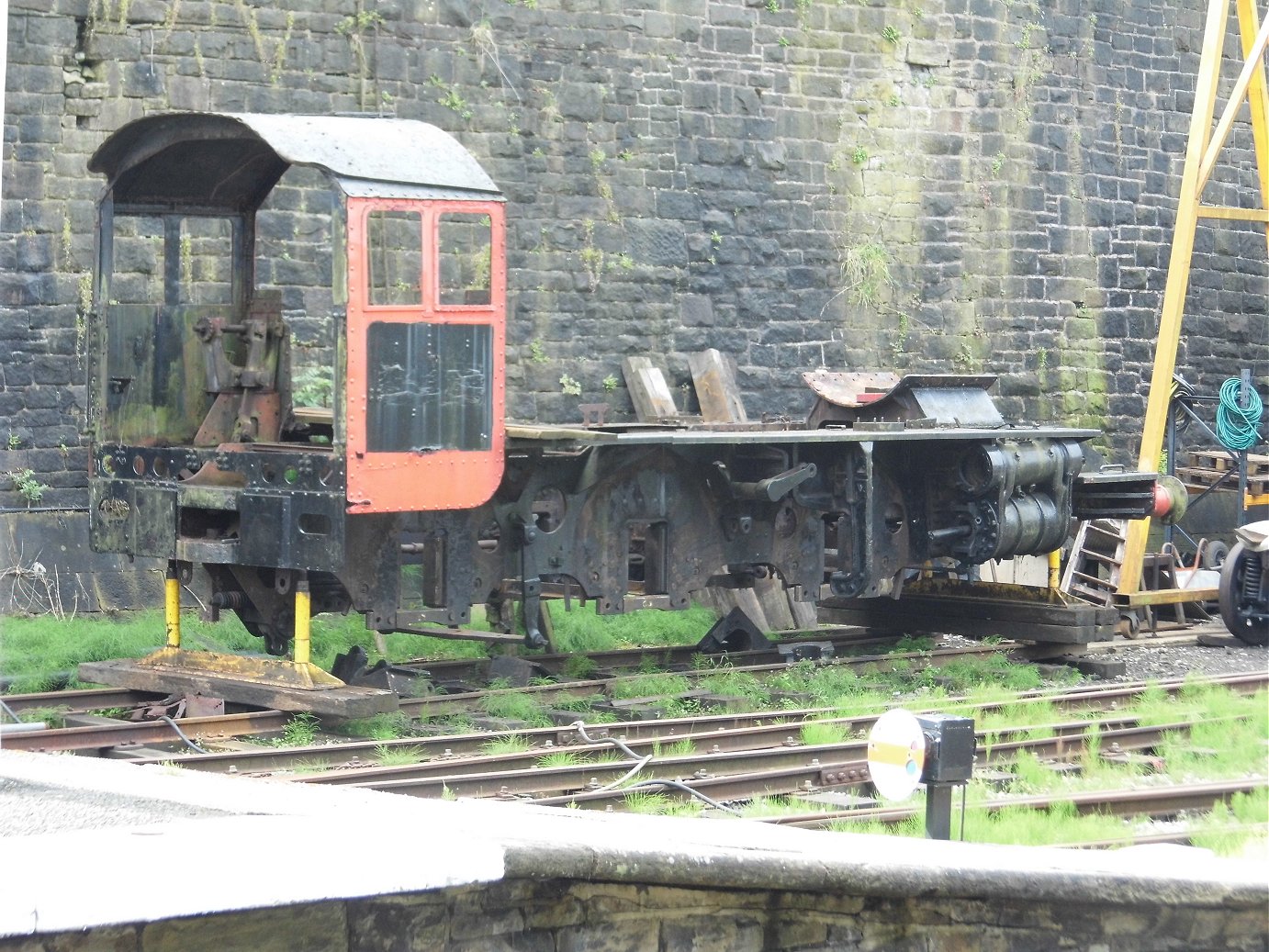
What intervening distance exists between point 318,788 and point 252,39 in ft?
33.8

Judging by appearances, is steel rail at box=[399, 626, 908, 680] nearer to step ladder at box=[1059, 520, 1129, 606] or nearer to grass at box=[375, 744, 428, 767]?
step ladder at box=[1059, 520, 1129, 606]

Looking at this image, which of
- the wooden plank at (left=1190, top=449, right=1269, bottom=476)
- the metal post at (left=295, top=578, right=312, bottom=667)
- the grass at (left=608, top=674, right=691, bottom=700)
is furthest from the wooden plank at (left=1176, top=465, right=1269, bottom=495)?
the metal post at (left=295, top=578, right=312, bottom=667)

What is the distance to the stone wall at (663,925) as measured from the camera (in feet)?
13.8

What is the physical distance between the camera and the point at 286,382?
11.2 m

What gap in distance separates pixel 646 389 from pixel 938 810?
10839 mm

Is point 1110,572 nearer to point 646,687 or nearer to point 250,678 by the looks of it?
point 646,687

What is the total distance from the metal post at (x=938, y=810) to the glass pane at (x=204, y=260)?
9646 millimetres

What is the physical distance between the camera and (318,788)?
18.6 feet

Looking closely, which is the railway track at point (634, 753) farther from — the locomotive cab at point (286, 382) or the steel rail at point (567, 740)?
the locomotive cab at point (286, 382)

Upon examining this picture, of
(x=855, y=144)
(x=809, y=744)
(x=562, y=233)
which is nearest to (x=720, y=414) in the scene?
(x=562, y=233)

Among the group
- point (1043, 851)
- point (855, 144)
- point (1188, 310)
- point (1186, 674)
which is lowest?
point (1186, 674)

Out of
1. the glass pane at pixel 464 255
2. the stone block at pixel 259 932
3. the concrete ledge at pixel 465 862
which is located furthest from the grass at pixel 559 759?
the stone block at pixel 259 932

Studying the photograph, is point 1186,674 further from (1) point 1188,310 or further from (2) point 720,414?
(1) point 1188,310

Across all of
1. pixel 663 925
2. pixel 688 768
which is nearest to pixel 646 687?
pixel 688 768
